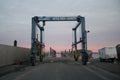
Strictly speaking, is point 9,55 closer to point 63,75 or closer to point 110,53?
point 63,75

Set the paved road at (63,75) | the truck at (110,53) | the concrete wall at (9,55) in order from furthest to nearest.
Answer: the truck at (110,53) → the concrete wall at (9,55) → the paved road at (63,75)

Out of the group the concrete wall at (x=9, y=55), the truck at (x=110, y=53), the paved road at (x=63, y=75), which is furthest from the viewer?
the truck at (x=110, y=53)

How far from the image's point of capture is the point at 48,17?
4881cm

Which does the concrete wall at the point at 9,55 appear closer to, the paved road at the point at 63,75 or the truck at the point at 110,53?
the paved road at the point at 63,75

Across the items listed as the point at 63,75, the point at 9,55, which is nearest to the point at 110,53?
the point at 9,55

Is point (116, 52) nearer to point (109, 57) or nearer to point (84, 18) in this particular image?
point (109, 57)

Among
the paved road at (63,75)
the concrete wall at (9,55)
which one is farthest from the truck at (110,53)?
the paved road at (63,75)

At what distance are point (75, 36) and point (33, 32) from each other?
2479cm

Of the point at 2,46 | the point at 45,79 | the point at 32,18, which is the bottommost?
the point at 45,79

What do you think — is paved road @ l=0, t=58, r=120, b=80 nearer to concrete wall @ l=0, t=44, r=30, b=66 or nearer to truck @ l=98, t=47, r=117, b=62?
concrete wall @ l=0, t=44, r=30, b=66

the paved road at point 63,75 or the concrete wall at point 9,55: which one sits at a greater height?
the concrete wall at point 9,55

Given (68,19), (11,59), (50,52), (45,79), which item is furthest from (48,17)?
(50,52)

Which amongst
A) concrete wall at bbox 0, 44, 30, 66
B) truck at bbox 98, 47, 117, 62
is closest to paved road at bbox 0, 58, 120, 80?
concrete wall at bbox 0, 44, 30, 66

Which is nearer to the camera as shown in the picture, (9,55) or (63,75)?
(63,75)
